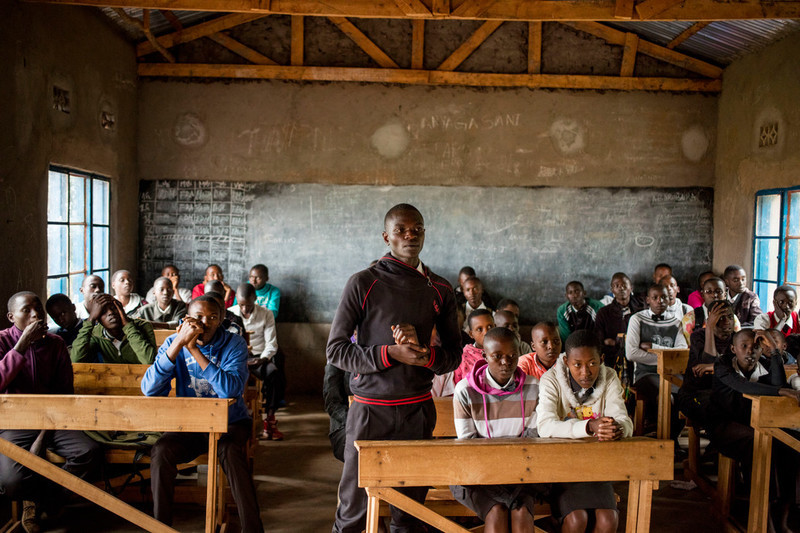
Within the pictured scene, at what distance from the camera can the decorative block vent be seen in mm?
6000

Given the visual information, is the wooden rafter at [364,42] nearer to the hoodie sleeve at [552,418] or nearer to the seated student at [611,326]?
the seated student at [611,326]

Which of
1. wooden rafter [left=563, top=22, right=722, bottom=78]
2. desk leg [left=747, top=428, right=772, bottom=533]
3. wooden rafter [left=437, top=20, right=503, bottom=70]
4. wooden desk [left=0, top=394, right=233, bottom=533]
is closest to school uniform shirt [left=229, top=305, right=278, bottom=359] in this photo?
wooden desk [left=0, top=394, right=233, bottom=533]

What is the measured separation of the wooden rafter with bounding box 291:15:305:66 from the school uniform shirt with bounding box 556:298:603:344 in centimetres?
368

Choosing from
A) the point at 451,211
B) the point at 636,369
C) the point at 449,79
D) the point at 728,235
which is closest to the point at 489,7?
the point at 449,79

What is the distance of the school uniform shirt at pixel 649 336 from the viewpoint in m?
5.14

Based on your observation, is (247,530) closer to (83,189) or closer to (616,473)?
(616,473)

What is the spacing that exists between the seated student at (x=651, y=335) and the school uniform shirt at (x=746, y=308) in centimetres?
61

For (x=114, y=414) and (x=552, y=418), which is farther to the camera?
(x=114, y=414)


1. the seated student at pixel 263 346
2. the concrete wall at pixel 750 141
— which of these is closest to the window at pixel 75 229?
the seated student at pixel 263 346

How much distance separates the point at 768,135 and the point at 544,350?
3.96 m

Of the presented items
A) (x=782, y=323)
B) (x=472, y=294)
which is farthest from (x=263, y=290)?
(x=782, y=323)

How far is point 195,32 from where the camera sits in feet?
22.1

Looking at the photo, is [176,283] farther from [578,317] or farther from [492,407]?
[492,407]

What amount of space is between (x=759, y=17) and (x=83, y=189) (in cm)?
545
